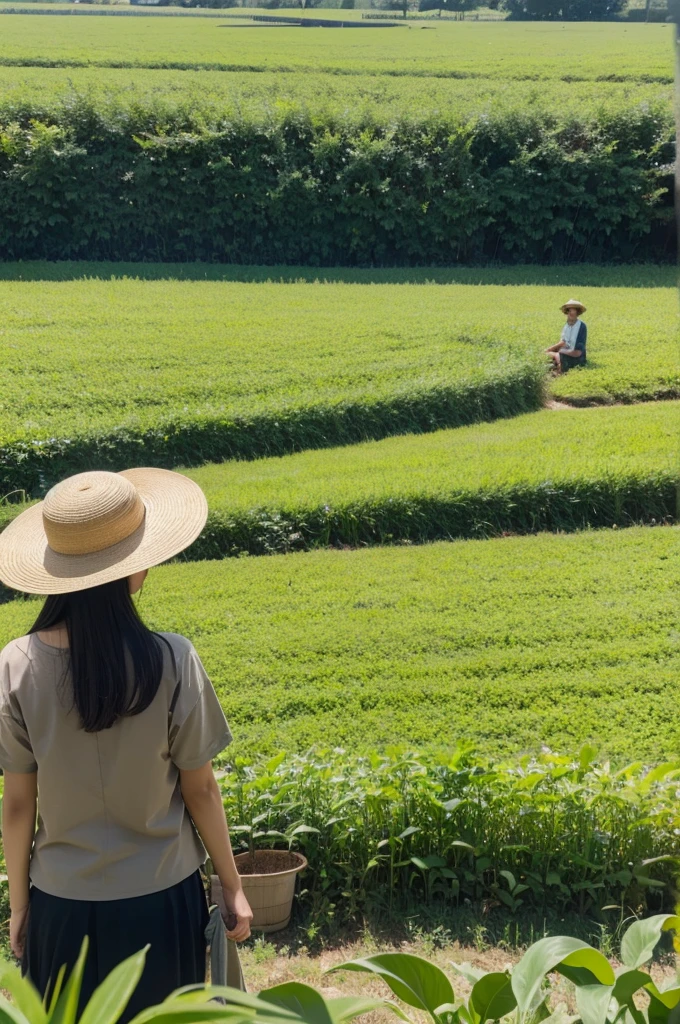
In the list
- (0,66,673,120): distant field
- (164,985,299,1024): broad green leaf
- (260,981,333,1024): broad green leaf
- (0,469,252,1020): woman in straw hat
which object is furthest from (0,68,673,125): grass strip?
(164,985,299,1024): broad green leaf

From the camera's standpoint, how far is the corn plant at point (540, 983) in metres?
1.84

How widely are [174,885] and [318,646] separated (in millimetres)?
3585

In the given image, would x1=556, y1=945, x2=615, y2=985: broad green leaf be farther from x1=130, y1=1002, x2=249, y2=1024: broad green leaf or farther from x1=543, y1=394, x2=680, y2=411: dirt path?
x1=543, y1=394, x2=680, y2=411: dirt path

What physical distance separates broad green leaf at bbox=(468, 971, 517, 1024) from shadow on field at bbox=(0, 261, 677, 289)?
49.1 ft

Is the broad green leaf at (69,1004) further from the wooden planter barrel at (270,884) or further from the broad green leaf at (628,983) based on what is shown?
the wooden planter barrel at (270,884)

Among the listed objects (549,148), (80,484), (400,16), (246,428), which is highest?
(400,16)

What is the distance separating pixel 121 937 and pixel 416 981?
613 mm

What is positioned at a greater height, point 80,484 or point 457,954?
point 80,484

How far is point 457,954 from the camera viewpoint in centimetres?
312

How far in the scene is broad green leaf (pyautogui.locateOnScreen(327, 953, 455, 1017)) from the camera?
1.95 metres

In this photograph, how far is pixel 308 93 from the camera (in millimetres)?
20219

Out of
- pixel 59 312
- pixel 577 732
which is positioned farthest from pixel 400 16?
pixel 577 732

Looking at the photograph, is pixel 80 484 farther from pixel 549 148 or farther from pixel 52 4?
pixel 52 4

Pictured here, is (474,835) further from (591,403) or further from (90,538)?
(591,403)
